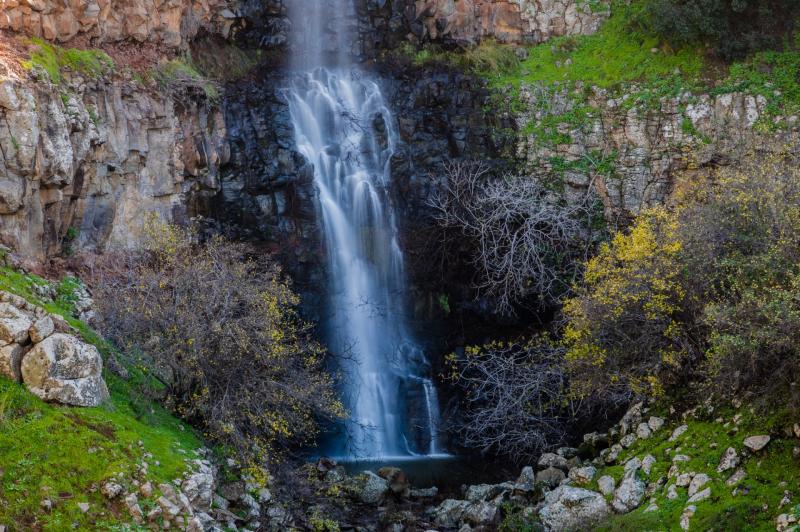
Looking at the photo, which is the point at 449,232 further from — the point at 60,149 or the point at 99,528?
the point at 99,528

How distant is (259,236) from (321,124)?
4.26 metres

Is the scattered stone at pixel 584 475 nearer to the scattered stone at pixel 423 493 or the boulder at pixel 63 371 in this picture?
the scattered stone at pixel 423 493

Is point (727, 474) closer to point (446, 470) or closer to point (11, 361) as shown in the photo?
point (446, 470)

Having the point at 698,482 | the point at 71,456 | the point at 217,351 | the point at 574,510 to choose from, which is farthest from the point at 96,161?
the point at 698,482

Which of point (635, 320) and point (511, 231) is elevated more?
point (511, 231)

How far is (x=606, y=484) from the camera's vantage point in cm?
1441

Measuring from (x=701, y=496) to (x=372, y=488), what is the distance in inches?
281

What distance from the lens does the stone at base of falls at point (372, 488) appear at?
54.3 feet

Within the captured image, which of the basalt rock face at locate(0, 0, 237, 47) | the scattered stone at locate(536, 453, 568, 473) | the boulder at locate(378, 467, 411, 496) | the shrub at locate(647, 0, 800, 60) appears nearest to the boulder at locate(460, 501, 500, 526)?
the boulder at locate(378, 467, 411, 496)

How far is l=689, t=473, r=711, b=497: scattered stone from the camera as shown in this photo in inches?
495

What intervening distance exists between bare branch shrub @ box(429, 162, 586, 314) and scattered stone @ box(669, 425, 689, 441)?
626cm

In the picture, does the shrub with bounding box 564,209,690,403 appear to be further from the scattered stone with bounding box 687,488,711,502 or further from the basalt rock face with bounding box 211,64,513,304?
the basalt rock face with bounding box 211,64,513,304

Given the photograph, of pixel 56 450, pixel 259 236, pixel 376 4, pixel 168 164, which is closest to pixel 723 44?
pixel 376 4

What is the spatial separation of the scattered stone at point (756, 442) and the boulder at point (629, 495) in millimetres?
2050
